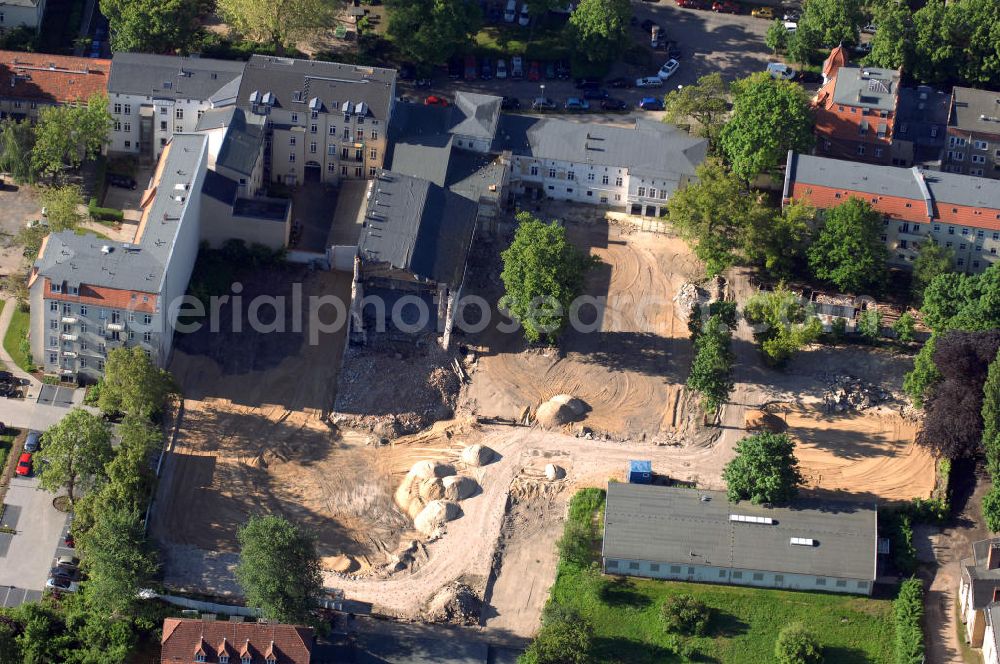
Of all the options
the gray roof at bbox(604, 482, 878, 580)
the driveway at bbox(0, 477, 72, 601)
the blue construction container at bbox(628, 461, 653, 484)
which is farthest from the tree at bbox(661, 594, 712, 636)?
the driveway at bbox(0, 477, 72, 601)

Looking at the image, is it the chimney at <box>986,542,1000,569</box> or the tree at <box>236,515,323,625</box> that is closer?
the tree at <box>236,515,323,625</box>

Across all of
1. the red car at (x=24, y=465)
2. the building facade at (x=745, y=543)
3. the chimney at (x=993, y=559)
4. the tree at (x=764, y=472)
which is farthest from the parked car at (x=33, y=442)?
the chimney at (x=993, y=559)

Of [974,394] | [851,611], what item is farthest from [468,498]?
[974,394]

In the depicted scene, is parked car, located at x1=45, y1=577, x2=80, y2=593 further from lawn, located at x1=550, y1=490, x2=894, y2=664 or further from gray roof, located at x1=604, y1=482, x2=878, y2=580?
gray roof, located at x1=604, y1=482, x2=878, y2=580

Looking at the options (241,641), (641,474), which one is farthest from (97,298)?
(641,474)

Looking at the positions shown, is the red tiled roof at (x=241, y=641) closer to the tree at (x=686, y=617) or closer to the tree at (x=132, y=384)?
the tree at (x=132, y=384)

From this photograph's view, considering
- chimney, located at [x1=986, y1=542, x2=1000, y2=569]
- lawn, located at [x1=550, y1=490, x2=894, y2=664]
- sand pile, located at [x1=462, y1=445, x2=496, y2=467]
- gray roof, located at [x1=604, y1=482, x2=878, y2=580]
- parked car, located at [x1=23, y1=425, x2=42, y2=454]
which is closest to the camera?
lawn, located at [x1=550, y1=490, x2=894, y2=664]
